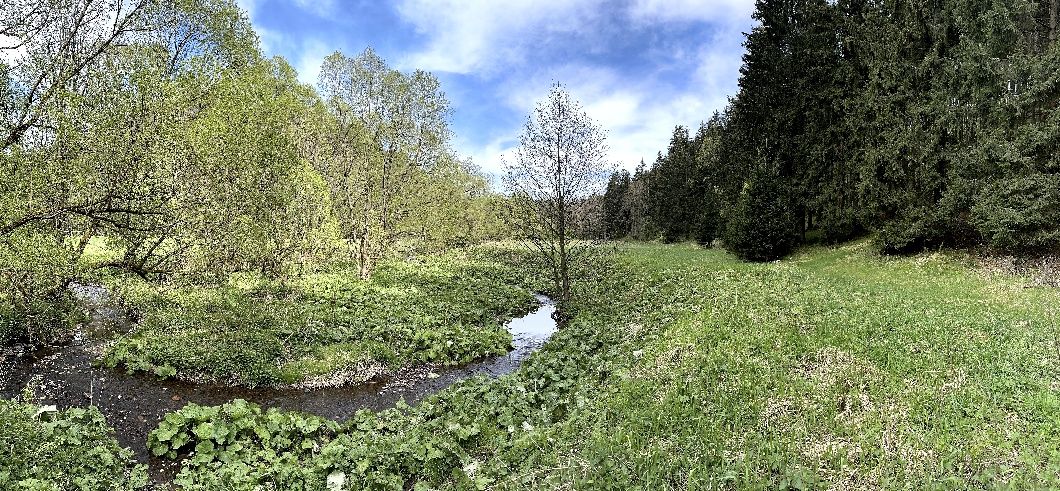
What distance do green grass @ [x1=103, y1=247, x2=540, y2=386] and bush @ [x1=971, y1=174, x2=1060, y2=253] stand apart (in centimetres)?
1967

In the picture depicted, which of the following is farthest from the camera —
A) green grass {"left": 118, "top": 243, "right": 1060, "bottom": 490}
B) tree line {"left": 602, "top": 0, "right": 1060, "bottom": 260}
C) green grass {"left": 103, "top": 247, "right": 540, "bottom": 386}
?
tree line {"left": 602, "top": 0, "right": 1060, "bottom": 260}

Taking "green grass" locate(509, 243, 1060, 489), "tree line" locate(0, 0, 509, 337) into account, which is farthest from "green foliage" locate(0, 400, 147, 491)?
"green grass" locate(509, 243, 1060, 489)

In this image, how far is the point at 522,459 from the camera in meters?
7.45

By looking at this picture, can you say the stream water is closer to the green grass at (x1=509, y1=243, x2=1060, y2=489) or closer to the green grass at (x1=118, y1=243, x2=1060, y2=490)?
the green grass at (x1=118, y1=243, x2=1060, y2=490)

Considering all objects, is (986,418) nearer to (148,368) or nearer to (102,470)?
(102,470)

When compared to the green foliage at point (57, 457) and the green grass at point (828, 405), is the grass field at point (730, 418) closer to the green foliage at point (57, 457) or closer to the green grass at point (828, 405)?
the green grass at point (828, 405)

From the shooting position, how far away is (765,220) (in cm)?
2934

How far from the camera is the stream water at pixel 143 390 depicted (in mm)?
10250

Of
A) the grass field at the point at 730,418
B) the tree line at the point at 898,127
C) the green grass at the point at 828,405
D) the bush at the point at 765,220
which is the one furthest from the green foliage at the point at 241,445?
the bush at the point at 765,220

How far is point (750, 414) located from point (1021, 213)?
19.4m

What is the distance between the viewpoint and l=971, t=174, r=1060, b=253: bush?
18.5m

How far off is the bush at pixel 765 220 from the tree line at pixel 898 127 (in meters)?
0.08

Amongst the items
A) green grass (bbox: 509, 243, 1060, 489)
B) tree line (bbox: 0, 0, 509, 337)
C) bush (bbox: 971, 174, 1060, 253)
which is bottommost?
green grass (bbox: 509, 243, 1060, 489)

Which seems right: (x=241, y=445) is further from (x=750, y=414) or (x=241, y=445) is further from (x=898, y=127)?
(x=898, y=127)
